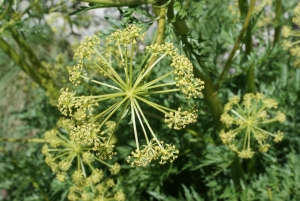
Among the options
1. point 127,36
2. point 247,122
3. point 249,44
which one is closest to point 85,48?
point 127,36

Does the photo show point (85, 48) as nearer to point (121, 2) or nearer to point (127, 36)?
point (127, 36)

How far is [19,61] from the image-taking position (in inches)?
123

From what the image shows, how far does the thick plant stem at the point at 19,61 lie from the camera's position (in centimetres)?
300

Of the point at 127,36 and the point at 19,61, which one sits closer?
the point at 127,36

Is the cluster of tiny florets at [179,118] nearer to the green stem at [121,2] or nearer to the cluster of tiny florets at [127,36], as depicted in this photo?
the cluster of tiny florets at [127,36]

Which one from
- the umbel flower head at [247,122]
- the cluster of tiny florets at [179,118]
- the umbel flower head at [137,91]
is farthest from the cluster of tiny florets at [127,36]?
the umbel flower head at [247,122]

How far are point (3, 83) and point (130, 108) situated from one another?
5.70 metres

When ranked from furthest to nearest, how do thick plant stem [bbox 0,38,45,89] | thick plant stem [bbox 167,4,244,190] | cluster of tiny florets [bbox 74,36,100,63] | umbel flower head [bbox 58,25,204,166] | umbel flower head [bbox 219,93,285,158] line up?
1. thick plant stem [bbox 0,38,45,89]
2. umbel flower head [bbox 219,93,285,158]
3. thick plant stem [bbox 167,4,244,190]
4. cluster of tiny florets [bbox 74,36,100,63]
5. umbel flower head [bbox 58,25,204,166]

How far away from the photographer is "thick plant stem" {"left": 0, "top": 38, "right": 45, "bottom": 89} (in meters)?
3.00

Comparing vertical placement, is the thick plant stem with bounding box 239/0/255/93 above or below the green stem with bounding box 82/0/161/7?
above

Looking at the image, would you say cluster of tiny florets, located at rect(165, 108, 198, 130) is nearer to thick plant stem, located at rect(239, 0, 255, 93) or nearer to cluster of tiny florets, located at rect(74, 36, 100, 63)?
cluster of tiny florets, located at rect(74, 36, 100, 63)

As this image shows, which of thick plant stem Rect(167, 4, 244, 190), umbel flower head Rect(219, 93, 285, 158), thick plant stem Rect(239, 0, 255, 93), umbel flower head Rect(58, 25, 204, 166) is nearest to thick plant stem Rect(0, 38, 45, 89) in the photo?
umbel flower head Rect(58, 25, 204, 166)

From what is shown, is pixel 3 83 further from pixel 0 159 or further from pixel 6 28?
pixel 6 28

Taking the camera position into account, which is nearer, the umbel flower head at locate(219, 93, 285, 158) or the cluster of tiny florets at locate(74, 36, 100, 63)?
the cluster of tiny florets at locate(74, 36, 100, 63)
